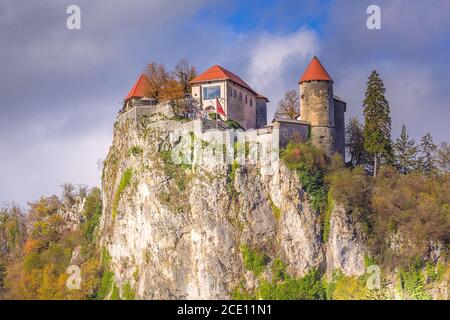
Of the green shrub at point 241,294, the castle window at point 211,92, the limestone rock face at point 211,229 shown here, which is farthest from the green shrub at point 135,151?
the green shrub at point 241,294

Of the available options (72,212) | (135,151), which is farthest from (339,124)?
(72,212)

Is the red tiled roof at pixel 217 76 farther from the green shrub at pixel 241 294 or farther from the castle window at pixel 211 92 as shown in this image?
the green shrub at pixel 241 294

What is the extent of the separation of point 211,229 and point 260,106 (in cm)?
1534

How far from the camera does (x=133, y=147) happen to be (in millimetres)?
98938

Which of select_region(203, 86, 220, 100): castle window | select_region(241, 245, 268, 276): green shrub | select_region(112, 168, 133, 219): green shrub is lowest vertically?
select_region(241, 245, 268, 276): green shrub

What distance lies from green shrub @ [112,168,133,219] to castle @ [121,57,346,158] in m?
4.65

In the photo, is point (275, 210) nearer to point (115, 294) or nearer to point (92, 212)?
point (115, 294)

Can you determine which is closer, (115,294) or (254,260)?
(254,260)

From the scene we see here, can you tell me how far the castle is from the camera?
96.8 m

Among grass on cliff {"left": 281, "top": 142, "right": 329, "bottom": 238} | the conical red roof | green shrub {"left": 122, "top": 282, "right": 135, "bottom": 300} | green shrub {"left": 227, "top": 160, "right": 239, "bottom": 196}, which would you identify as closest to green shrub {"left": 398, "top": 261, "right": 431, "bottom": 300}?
grass on cliff {"left": 281, "top": 142, "right": 329, "bottom": 238}

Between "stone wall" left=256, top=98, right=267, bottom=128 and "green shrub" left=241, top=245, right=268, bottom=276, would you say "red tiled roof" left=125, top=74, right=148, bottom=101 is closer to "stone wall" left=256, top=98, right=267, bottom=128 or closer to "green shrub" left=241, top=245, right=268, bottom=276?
"stone wall" left=256, top=98, right=267, bottom=128

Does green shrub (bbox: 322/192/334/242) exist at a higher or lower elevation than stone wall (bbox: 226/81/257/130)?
lower

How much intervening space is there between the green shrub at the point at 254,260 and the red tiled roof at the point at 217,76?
1478 centimetres

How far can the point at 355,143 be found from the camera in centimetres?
10038
